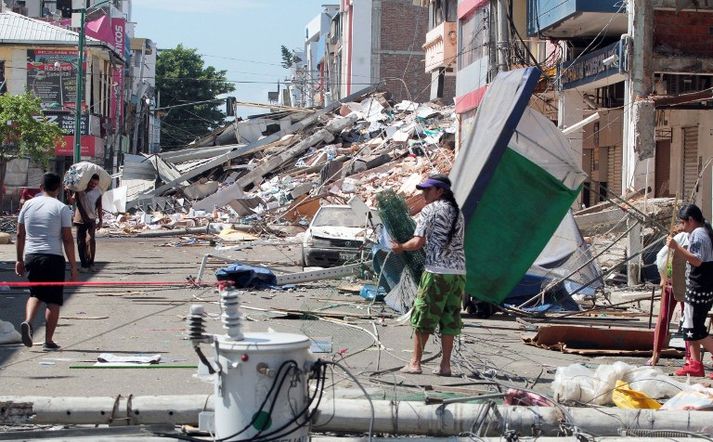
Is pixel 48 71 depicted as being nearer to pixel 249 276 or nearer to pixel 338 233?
pixel 338 233

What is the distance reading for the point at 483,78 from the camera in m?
33.8

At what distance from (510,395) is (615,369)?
1.29m

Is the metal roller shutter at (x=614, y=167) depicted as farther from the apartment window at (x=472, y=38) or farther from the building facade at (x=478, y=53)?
the apartment window at (x=472, y=38)

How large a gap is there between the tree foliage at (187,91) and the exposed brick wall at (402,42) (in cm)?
2062

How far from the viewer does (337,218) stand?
2344cm

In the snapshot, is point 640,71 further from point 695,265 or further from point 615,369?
point 615,369

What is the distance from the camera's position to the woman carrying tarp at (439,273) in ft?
31.6

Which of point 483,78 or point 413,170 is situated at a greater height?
point 483,78

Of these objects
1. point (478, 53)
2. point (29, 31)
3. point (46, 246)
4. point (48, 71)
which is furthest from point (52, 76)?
point (46, 246)

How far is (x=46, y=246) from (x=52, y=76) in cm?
4622

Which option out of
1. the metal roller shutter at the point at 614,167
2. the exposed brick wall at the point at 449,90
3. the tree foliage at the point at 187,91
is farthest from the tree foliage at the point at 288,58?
the metal roller shutter at the point at 614,167

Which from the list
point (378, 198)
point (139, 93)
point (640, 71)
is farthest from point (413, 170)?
point (139, 93)

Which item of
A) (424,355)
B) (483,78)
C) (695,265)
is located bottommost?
(424,355)

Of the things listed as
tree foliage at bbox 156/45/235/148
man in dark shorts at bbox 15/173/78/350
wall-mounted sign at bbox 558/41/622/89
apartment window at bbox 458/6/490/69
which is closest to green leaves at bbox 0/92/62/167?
apartment window at bbox 458/6/490/69
